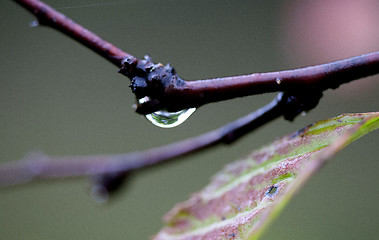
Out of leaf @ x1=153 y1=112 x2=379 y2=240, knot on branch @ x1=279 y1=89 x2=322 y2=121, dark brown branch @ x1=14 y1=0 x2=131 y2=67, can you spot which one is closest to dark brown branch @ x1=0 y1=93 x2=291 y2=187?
leaf @ x1=153 y1=112 x2=379 y2=240

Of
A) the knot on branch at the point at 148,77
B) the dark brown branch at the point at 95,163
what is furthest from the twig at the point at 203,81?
the dark brown branch at the point at 95,163

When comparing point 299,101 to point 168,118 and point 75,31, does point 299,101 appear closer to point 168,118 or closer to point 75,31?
point 168,118

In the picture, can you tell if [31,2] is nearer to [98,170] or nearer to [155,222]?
[98,170]

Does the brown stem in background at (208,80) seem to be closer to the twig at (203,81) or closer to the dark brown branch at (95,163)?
the twig at (203,81)

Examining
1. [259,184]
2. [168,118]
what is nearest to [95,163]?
[168,118]

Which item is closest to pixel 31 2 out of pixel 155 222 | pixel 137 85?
pixel 137 85

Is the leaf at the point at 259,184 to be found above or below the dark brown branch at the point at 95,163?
below

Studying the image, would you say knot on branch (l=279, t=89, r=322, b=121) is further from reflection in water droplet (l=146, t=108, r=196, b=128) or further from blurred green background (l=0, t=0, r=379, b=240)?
blurred green background (l=0, t=0, r=379, b=240)
